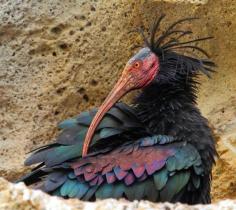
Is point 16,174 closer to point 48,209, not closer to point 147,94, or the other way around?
point 147,94

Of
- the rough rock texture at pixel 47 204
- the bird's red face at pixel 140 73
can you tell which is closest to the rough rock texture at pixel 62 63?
the bird's red face at pixel 140 73

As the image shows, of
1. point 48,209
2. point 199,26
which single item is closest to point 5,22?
point 199,26

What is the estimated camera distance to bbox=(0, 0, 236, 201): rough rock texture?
20.5 ft

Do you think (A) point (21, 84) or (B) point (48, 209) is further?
(A) point (21, 84)

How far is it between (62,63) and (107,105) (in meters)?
1.40

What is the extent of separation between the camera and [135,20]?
642cm

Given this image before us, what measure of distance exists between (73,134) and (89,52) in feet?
4.93

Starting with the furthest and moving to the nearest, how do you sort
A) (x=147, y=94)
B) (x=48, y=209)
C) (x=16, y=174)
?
(x=16, y=174)
(x=147, y=94)
(x=48, y=209)

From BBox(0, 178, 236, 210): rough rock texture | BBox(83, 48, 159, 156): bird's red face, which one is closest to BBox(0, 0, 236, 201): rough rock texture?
BBox(83, 48, 159, 156): bird's red face

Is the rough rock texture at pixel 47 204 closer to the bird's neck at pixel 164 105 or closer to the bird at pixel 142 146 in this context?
the bird at pixel 142 146

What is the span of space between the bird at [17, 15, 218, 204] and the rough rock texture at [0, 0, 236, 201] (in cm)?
108

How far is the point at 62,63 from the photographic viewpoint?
6.27m

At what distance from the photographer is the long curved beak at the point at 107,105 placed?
4684mm

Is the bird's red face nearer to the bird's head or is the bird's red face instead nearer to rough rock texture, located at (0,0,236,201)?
the bird's head
